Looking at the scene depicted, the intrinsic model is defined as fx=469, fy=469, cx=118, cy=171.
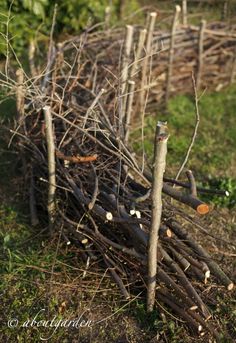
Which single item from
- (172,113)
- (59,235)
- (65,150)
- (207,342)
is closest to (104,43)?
(172,113)

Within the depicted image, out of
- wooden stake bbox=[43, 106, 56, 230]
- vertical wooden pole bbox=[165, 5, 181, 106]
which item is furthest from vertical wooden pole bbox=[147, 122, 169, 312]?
vertical wooden pole bbox=[165, 5, 181, 106]

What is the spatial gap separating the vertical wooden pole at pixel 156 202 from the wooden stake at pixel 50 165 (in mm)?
882

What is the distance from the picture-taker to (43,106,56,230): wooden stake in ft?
10.2

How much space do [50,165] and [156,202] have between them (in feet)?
3.18

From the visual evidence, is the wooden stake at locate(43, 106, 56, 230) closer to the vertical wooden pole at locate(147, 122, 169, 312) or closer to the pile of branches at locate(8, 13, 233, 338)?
the pile of branches at locate(8, 13, 233, 338)

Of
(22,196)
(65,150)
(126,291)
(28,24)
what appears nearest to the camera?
(126,291)

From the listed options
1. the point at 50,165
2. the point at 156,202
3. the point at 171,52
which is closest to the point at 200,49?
the point at 171,52

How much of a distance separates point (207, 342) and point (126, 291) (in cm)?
58

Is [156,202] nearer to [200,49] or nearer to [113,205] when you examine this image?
[113,205]

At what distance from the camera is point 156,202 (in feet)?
8.47

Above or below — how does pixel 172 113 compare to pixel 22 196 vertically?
above

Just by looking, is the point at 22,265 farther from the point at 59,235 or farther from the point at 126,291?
the point at 126,291

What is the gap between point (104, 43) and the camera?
5098 millimetres

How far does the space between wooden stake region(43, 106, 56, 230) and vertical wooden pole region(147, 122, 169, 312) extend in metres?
0.88
